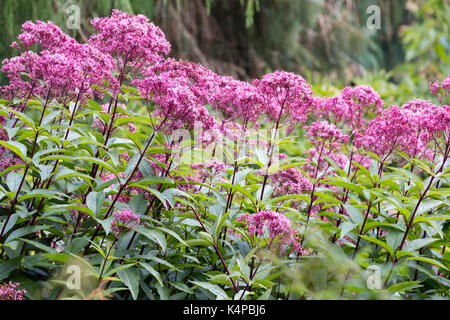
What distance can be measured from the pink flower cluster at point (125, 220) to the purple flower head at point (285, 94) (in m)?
0.89

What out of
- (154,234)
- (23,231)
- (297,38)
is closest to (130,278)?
(154,234)

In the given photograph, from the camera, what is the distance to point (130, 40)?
2.22 meters

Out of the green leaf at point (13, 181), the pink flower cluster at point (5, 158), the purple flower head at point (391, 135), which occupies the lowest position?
the green leaf at point (13, 181)

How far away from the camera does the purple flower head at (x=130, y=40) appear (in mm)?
2252

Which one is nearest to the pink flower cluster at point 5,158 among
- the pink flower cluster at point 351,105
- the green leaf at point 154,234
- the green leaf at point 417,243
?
the green leaf at point 154,234

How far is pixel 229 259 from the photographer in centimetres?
234

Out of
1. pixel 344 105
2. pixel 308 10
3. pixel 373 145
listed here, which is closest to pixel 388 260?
pixel 373 145

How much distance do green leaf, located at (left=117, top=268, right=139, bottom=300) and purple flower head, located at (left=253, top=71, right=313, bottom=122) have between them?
1019 mm

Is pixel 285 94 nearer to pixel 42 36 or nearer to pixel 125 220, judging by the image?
pixel 125 220

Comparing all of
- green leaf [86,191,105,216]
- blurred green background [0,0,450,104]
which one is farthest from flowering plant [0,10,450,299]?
blurred green background [0,0,450,104]

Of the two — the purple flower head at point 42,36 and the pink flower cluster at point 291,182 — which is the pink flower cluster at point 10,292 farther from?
the pink flower cluster at point 291,182

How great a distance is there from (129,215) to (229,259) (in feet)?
1.92

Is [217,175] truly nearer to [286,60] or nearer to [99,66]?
[99,66]

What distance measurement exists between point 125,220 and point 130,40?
0.79 m
